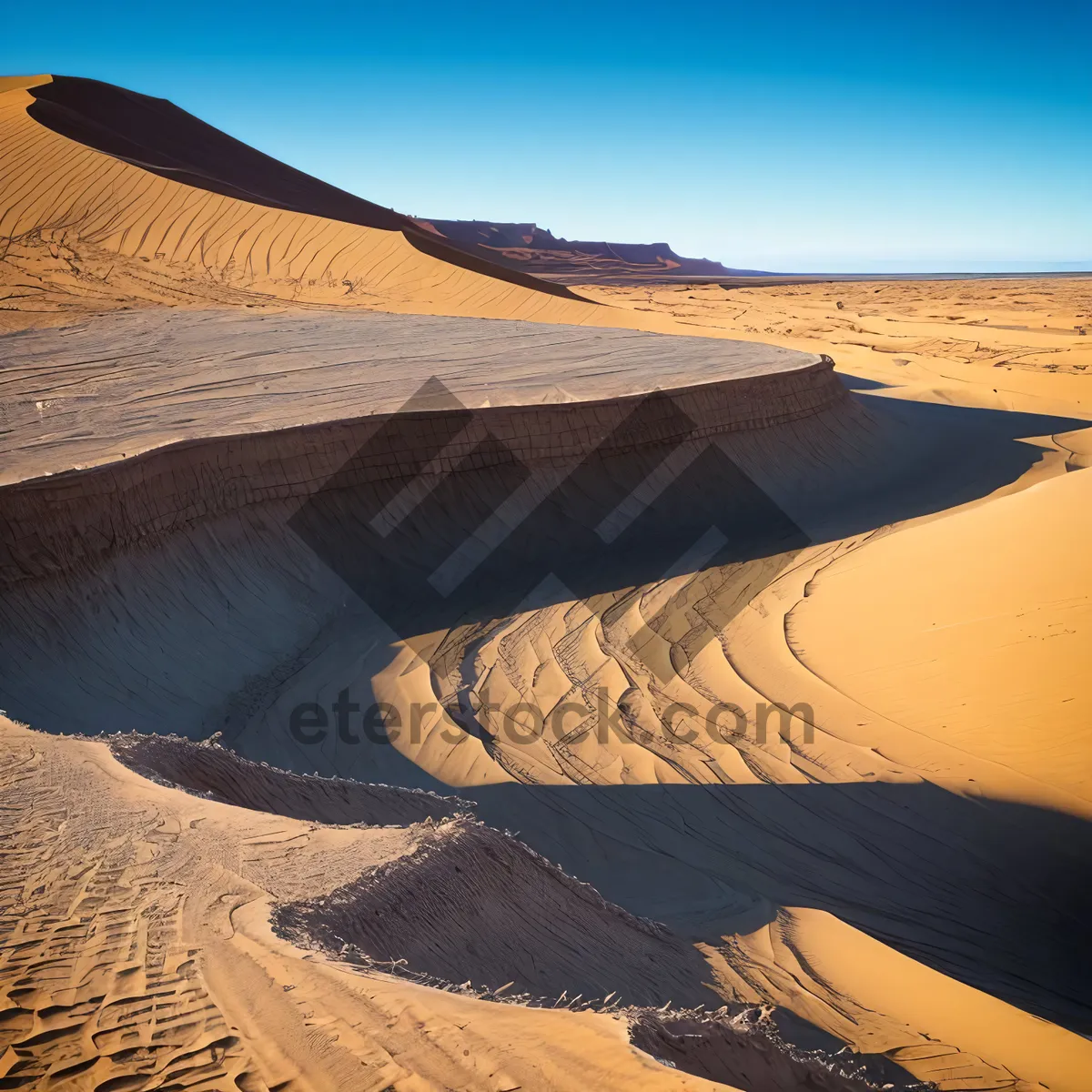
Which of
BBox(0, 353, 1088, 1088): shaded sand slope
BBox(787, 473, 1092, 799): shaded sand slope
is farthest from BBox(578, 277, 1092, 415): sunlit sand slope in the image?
BBox(0, 353, 1088, 1088): shaded sand slope

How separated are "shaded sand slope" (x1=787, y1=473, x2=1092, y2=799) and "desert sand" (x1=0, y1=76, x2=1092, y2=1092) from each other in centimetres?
3

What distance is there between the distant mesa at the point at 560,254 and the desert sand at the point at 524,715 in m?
32.8

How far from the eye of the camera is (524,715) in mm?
6375

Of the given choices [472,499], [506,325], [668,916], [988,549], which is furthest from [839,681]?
[506,325]

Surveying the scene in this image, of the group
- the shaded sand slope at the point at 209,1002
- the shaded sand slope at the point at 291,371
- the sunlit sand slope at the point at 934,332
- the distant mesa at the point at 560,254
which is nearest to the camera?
the shaded sand slope at the point at 209,1002

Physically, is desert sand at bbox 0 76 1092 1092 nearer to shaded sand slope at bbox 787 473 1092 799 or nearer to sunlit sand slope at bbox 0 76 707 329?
shaded sand slope at bbox 787 473 1092 799

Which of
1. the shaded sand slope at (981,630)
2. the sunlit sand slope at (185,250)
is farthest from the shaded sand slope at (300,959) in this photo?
the sunlit sand slope at (185,250)

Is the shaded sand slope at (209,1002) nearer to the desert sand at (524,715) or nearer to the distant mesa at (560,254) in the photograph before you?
the desert sand at (524,715)

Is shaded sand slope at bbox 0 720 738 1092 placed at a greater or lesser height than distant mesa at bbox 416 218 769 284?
lesser

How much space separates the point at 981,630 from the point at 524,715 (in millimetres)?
3361

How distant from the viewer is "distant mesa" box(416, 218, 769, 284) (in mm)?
54469

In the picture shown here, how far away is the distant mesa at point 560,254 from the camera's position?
54.5m

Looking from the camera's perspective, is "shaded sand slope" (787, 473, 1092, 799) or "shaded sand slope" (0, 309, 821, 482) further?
"shaded sand slope" (0, 309, 821, 482)

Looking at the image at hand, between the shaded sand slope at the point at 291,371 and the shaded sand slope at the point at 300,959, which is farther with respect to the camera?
the shaded sand slope at the point at 291,371
